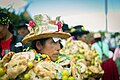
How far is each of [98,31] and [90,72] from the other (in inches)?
170

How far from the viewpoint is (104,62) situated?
603 centimetres

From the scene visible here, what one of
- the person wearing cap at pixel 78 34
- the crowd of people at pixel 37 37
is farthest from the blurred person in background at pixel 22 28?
the person wearing cap at pixel 78 34

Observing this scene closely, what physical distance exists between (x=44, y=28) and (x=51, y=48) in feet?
0.65

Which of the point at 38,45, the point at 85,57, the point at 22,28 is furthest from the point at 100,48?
the point at 38,45

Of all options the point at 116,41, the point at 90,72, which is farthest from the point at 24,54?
the point at 116,41

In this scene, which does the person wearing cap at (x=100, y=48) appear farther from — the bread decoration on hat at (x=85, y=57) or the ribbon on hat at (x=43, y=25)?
the ribbon on hat at (x=43, y=25)

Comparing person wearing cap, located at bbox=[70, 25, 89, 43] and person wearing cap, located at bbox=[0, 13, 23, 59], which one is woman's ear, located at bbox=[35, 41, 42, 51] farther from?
person wearing cap, located at bbox=[70, 25, 89, 43]

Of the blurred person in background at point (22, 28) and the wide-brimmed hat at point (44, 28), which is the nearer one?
the wide-brimmed hat at point (44, 28)

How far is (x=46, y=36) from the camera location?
125 inches

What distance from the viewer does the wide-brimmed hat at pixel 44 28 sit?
3.16 meters

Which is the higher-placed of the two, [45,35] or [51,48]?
[45,35]

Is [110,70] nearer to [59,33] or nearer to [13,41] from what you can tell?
[13,41]

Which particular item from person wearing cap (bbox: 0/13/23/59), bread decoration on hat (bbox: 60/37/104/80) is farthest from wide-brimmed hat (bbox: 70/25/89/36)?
person wearing cap (bbox: 0/13/23/59)

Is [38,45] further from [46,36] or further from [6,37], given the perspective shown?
[6,37]
